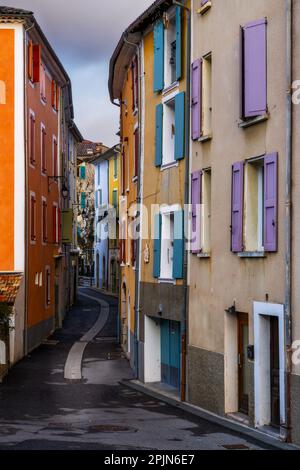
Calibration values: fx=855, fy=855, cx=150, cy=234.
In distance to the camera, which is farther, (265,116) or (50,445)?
(265,116)

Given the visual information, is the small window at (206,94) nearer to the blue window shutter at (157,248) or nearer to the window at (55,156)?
the blue window shutter at (157,248)

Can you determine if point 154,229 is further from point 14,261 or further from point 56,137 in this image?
point 56,137

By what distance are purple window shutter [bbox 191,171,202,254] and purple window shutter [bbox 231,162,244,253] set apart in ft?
7.84

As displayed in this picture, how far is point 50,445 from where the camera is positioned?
13.9 meters

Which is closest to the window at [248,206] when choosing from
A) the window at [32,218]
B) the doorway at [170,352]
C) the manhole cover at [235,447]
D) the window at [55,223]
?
the manhole cover at [235,447]

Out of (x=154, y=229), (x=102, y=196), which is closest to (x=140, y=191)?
(x=154, y=229)

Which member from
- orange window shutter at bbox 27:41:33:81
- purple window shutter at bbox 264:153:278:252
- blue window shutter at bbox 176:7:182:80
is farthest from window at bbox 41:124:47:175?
purple window shutter at bbox 264:153:278:252

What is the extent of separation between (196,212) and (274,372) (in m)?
5.09

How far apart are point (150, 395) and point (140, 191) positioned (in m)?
6.29

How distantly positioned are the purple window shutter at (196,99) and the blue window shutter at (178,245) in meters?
2.25

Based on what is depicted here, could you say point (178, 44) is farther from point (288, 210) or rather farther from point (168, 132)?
point (288, 210)

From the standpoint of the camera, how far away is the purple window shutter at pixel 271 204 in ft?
50.8

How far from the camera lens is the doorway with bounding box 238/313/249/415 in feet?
57.5

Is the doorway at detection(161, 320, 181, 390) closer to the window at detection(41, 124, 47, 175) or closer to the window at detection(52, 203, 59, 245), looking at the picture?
the window at detection(41, 124, 47, 175)
